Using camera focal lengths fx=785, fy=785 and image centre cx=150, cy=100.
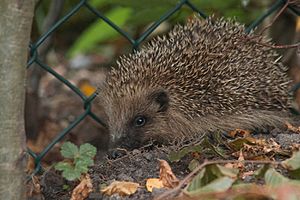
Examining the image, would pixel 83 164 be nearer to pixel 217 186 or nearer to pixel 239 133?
pixel 217 186

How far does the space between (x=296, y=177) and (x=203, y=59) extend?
5.27ft

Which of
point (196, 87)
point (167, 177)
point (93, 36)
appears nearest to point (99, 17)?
point (196, 87)

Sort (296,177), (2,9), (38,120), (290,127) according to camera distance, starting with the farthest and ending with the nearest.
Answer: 1. (38,120)
2. (290,127)
3. (296,177)
4. (2,9)

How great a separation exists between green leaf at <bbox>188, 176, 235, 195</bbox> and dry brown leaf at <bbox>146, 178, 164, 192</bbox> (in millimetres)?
628

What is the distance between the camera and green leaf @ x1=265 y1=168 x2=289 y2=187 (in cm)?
320

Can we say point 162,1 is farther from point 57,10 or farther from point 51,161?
point 51,161

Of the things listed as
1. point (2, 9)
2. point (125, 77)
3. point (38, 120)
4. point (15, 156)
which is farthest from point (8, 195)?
point (38, 120)

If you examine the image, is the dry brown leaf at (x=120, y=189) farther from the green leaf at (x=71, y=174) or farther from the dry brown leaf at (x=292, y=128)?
the dry brown leaf at (x=292, y=128)

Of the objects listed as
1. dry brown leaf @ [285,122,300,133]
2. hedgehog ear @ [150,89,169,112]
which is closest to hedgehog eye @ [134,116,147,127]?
hedgehog ear @ [150,89,169,112]

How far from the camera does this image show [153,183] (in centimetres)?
380

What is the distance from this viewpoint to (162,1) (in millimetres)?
5469

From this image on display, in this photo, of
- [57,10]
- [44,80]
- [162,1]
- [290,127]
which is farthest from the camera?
[44,80]

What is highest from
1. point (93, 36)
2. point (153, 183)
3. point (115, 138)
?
point (93, 36)

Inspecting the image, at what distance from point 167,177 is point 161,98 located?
1.42 meters
